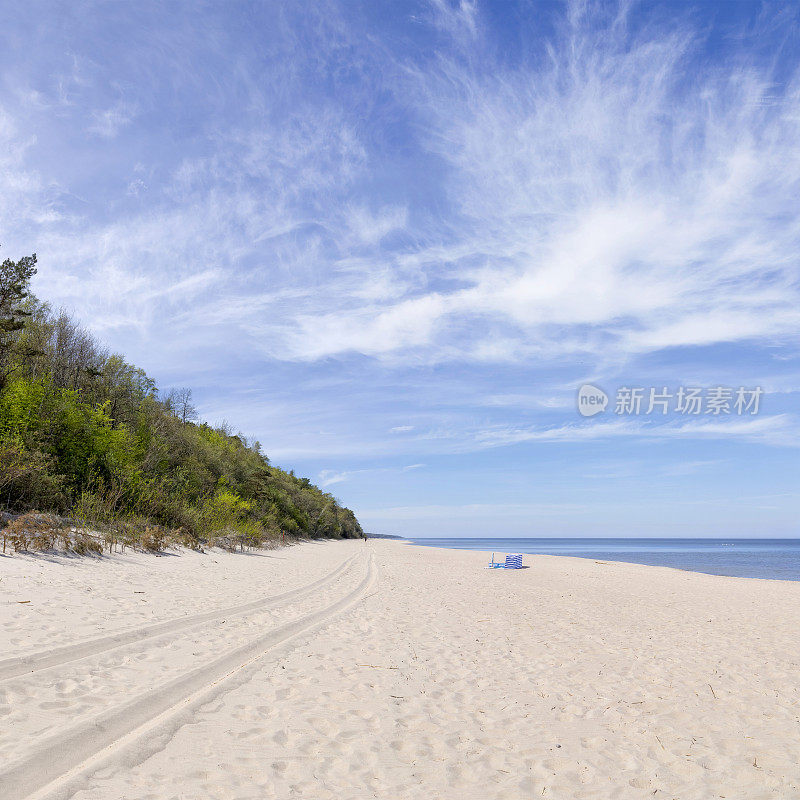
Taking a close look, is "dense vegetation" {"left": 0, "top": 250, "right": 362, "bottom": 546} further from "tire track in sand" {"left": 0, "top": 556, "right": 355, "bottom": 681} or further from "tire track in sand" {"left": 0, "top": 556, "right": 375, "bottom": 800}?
"tire track in sand" {"left": 0, "top": 556, "right": 375, "bottom": 800}

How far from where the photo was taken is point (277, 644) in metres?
7.64

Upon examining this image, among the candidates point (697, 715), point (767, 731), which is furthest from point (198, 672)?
point (767, 731)

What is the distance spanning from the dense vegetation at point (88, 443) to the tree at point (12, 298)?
0.13ft

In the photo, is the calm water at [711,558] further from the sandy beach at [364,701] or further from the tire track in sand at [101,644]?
the tire track in sand at [101,644]

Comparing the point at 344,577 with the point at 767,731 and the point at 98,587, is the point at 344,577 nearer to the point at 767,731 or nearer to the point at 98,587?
the point at 98,587

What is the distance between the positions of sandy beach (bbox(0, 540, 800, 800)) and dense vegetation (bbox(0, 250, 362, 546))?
21.1 feet

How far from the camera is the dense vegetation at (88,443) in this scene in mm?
16828

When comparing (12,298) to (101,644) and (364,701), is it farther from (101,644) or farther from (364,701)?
(364,701)

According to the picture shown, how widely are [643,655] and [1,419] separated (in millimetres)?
19463

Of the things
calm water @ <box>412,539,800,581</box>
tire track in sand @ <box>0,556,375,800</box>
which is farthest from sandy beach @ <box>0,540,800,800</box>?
calm water @ <box>412,539,800,581</box>

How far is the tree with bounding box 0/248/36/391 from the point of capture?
19641 millimetres

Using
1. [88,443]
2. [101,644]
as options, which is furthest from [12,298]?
[101,644]

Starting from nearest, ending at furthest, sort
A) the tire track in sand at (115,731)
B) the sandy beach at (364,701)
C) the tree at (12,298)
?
the tire track in sand at (115,731)
the sandy beach at (364,701)
the tree at (12,298)

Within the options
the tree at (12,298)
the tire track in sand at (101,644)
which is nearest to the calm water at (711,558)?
the tire track in sand at (101,644)
